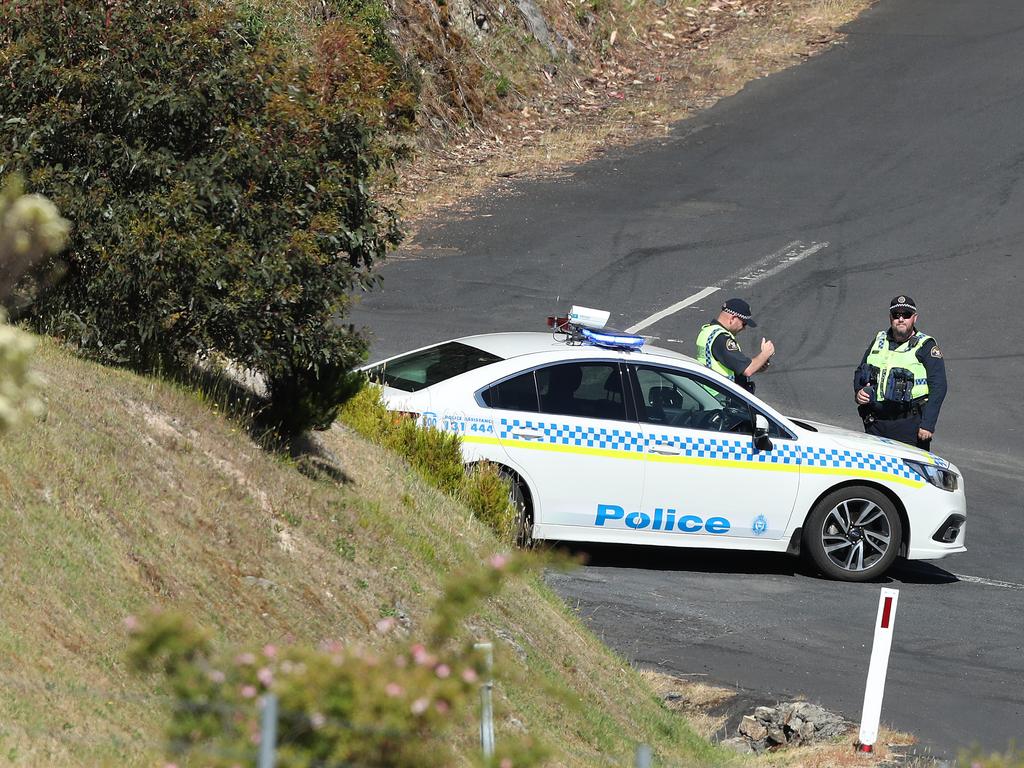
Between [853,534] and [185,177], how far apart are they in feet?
19.0

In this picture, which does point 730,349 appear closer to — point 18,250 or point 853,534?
point 853,534

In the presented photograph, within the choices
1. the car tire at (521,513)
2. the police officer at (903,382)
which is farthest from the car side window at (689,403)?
the police officer at (903,382)

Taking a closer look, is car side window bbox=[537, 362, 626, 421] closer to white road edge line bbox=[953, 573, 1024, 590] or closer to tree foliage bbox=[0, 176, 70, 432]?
white road edge line bbox=[953, 573, 1024, 590]

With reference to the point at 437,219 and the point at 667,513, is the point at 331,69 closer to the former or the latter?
the point at 667,513

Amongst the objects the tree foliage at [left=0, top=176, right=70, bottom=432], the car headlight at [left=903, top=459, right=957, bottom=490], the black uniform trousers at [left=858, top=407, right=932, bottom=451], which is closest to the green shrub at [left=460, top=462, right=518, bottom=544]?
the car headlight at [left=903, top=459, right=957, bottom=490]

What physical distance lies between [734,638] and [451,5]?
21064 mm

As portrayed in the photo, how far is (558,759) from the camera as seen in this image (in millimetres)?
6930

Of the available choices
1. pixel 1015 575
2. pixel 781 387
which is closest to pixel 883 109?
pixel 781 387

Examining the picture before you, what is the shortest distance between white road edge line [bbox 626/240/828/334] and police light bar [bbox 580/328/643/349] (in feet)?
21.6

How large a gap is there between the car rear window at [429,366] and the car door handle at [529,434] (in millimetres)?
582

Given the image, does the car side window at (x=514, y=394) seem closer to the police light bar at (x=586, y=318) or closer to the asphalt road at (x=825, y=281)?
the police light bar at (x=586, y=318)

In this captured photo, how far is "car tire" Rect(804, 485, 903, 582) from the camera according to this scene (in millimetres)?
11625

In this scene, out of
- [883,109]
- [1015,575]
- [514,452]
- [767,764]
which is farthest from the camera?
[883,109]

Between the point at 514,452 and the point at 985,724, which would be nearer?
the point at 985,724
